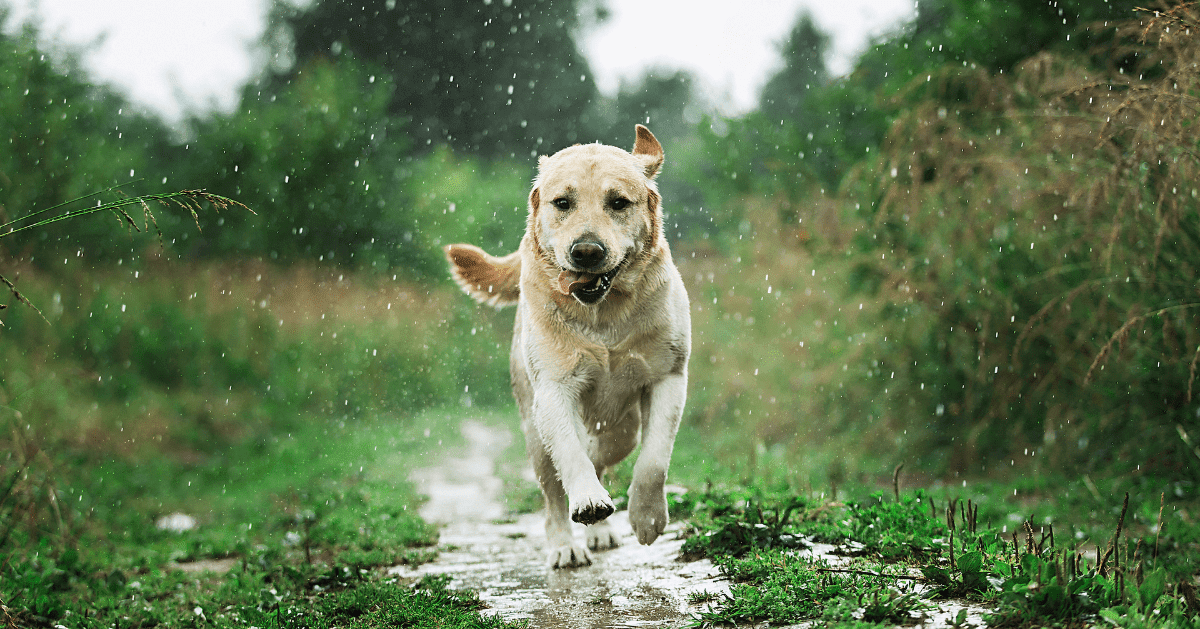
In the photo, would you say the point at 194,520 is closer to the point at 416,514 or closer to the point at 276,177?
the point at 416,514

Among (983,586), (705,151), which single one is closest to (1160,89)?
(983,586)

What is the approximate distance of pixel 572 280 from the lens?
375cm

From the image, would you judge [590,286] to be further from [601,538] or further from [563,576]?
[601,538]

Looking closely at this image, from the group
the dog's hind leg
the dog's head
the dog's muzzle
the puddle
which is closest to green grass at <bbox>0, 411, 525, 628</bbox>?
the puddle

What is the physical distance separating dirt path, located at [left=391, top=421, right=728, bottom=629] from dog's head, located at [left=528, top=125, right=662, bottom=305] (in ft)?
4.29

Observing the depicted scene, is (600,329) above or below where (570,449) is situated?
above

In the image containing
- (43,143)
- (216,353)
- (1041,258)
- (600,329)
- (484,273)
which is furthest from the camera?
(216,353)

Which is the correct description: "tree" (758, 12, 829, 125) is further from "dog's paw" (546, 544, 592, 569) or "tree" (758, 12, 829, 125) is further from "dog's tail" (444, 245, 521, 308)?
"dog's paw" (546, 544, 592, 569)

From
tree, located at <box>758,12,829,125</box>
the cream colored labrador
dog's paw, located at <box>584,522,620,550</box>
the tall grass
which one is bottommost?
dog's paw, located at <box>584,522,620,550</box>

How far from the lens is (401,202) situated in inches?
830

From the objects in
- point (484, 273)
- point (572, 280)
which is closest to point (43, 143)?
point (484, 273)

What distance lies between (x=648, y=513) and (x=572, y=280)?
112 centimetres

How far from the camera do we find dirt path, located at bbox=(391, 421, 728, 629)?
325 cm

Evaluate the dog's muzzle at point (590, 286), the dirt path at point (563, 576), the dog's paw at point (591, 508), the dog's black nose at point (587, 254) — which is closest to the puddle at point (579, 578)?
the dirt path at point (563, 576)
